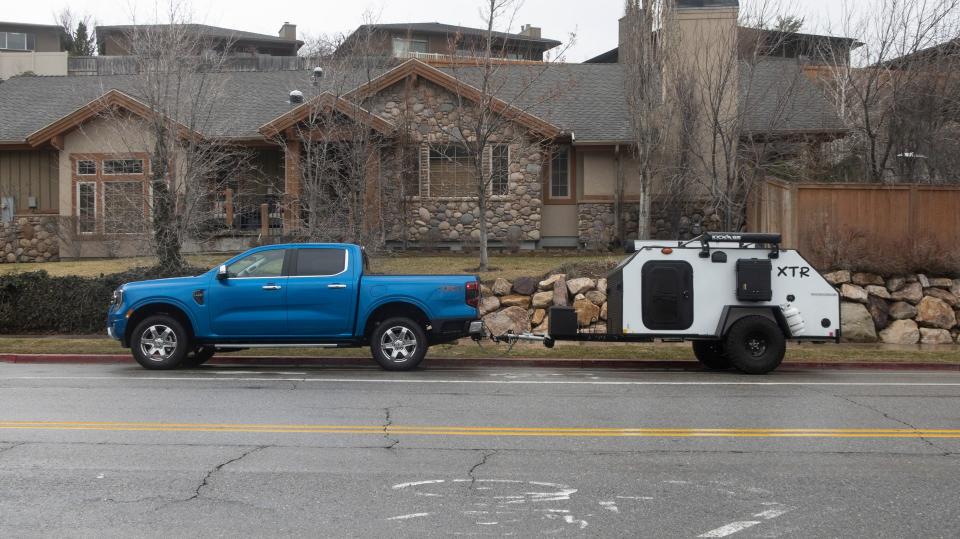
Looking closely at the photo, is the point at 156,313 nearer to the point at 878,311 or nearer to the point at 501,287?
the point at 501,287

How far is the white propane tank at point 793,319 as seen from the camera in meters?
13.9

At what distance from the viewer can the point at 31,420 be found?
9.72 meters

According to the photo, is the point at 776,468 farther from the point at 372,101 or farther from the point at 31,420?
the point at 372,101

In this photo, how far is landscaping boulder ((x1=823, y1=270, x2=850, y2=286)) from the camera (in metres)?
19.0

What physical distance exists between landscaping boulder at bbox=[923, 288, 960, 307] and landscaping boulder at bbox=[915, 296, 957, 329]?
111mm

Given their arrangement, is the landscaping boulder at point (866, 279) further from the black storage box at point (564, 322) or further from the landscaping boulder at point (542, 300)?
the black storage box at point (564, 322)

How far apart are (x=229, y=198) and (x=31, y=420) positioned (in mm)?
16893

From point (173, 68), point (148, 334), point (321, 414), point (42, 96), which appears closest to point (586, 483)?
point (321, 414)

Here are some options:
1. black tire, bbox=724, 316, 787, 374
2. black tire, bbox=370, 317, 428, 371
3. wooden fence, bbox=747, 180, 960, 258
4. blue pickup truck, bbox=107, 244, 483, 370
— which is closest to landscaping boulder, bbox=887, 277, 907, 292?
wooden fence, bbox=747, 180, 960, 258

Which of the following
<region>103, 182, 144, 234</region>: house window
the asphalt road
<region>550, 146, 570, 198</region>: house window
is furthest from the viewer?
<region>550, 146, 570, 198</region>: house window

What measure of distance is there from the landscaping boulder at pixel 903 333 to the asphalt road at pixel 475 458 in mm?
6260

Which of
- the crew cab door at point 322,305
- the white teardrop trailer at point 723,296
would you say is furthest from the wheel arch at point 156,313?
the white teardrop trailer at point 723,296

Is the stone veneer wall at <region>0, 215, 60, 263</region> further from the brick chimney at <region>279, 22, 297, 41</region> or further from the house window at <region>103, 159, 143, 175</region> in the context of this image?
the brick chimney at <region>279, 22, 297, 41</region>

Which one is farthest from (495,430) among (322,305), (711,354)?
(711,354)
